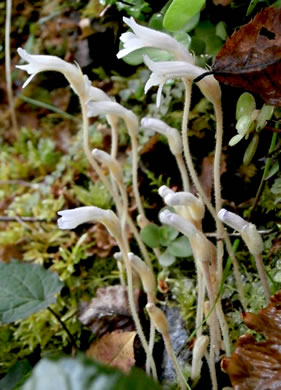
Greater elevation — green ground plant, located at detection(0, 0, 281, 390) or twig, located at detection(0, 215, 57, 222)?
green ground plant, located at detection(0, 0, 281, 390)

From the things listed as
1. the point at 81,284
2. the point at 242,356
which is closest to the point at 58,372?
the point at 242,356

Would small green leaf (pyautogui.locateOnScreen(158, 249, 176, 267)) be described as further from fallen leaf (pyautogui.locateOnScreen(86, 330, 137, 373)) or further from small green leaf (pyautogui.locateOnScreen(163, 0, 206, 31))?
small green leaf (pyautogui.locateOnScreen(163, 0, 206, 31))

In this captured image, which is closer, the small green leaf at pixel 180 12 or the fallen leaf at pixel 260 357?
the fallen leaf at pixel 260 357

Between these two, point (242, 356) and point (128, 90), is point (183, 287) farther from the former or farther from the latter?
point (128, 90)

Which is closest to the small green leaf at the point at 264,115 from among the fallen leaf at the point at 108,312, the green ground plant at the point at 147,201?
the green ground plant at the point at 147,201

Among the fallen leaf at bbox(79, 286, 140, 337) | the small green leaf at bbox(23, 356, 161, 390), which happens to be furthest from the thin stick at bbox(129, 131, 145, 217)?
the small green leaf at bbox(23, 356, 161, 390)

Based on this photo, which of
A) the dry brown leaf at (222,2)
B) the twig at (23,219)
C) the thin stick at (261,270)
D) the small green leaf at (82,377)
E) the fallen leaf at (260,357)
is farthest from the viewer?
the twig at (23,219)

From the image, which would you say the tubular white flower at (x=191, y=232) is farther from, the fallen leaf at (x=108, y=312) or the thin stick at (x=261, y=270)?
the fallen leaf at (x=108, y=312)
